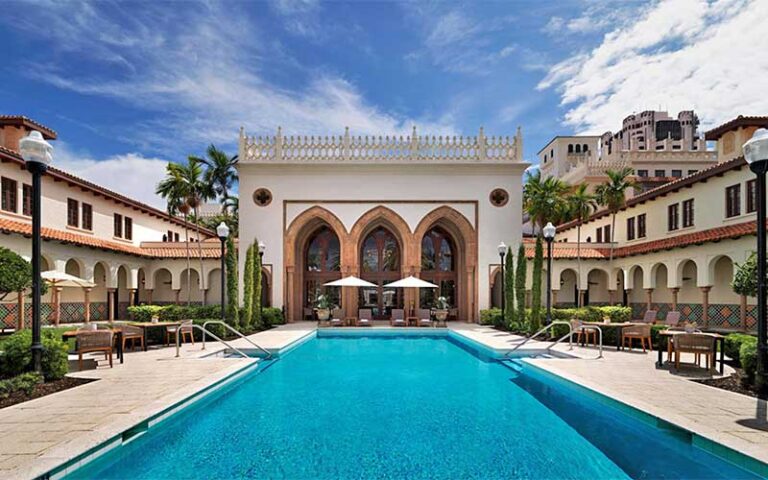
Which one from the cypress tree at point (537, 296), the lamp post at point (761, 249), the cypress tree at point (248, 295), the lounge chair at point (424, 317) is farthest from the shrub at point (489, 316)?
the lamp post at point (761, 249)

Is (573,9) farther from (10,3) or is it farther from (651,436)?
(10,3)

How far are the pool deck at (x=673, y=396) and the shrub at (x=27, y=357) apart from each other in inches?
360

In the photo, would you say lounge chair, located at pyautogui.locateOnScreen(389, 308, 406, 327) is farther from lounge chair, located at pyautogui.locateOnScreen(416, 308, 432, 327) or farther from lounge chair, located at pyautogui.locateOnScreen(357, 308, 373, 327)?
lounge chair, located at pyautogui.locateOnScreen(357, 308, 373, 327)

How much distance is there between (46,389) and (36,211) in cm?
293

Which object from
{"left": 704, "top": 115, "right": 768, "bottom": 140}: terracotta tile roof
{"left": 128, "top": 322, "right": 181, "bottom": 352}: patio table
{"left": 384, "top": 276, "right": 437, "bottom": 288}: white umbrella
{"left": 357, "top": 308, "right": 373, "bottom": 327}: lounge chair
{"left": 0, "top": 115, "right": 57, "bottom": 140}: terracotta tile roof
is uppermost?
{"left": 704, "top": 115, "right": 768, "bottom": 140}: terracotta tile roof

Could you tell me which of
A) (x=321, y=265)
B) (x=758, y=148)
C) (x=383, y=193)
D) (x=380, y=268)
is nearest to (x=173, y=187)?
(x=321, y=265)

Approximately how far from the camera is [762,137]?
6.69 meters

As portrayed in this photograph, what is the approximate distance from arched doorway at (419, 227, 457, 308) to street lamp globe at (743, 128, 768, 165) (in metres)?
15.9

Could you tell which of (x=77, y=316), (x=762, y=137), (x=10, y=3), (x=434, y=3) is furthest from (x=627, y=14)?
(x=77, y=316)

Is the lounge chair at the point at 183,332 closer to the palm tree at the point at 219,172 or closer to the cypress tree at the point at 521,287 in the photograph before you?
the cypress tree at the point at 521,287

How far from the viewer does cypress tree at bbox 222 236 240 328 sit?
600 inches

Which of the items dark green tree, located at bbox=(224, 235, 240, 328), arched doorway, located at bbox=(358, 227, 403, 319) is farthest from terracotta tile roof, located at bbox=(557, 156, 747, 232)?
dark green tree, located at bbox=(224, 235, 240, 328)

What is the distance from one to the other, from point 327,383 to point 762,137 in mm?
8573

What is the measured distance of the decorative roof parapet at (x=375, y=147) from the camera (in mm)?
20656
